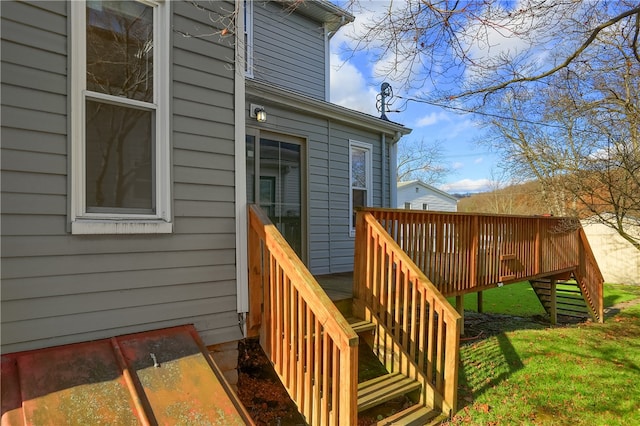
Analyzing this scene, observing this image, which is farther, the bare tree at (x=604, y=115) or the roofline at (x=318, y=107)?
the bare tree at (x=604, y=115)

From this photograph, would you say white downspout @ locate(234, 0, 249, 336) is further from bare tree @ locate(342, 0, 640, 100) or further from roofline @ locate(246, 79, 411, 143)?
roofline @ locate(246, 79, 411, 143)

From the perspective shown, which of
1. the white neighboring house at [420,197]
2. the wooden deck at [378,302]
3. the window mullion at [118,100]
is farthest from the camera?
the white neighboring house at [420,197]

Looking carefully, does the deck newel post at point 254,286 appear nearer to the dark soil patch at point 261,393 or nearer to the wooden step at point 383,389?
the dark soil patch at point 261,393

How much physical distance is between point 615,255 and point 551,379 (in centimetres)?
1333

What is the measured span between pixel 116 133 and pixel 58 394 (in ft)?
5.59

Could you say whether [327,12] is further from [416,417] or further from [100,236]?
[416,417]

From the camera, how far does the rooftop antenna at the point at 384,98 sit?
8.42 metres

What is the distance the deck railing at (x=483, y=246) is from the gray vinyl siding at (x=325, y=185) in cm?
200

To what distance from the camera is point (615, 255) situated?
591 inches

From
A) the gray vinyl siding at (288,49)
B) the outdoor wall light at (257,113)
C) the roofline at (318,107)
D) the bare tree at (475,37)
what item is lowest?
the outdoor wall light at (257,113)

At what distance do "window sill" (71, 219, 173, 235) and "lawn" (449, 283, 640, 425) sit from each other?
3039 mm

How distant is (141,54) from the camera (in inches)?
118

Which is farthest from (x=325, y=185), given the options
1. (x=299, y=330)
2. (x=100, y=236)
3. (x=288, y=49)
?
(x=100, y=236)

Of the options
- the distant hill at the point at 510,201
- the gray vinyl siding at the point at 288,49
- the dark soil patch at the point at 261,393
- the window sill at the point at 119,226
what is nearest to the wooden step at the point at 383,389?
the dark soil patch at the point at 261,393
